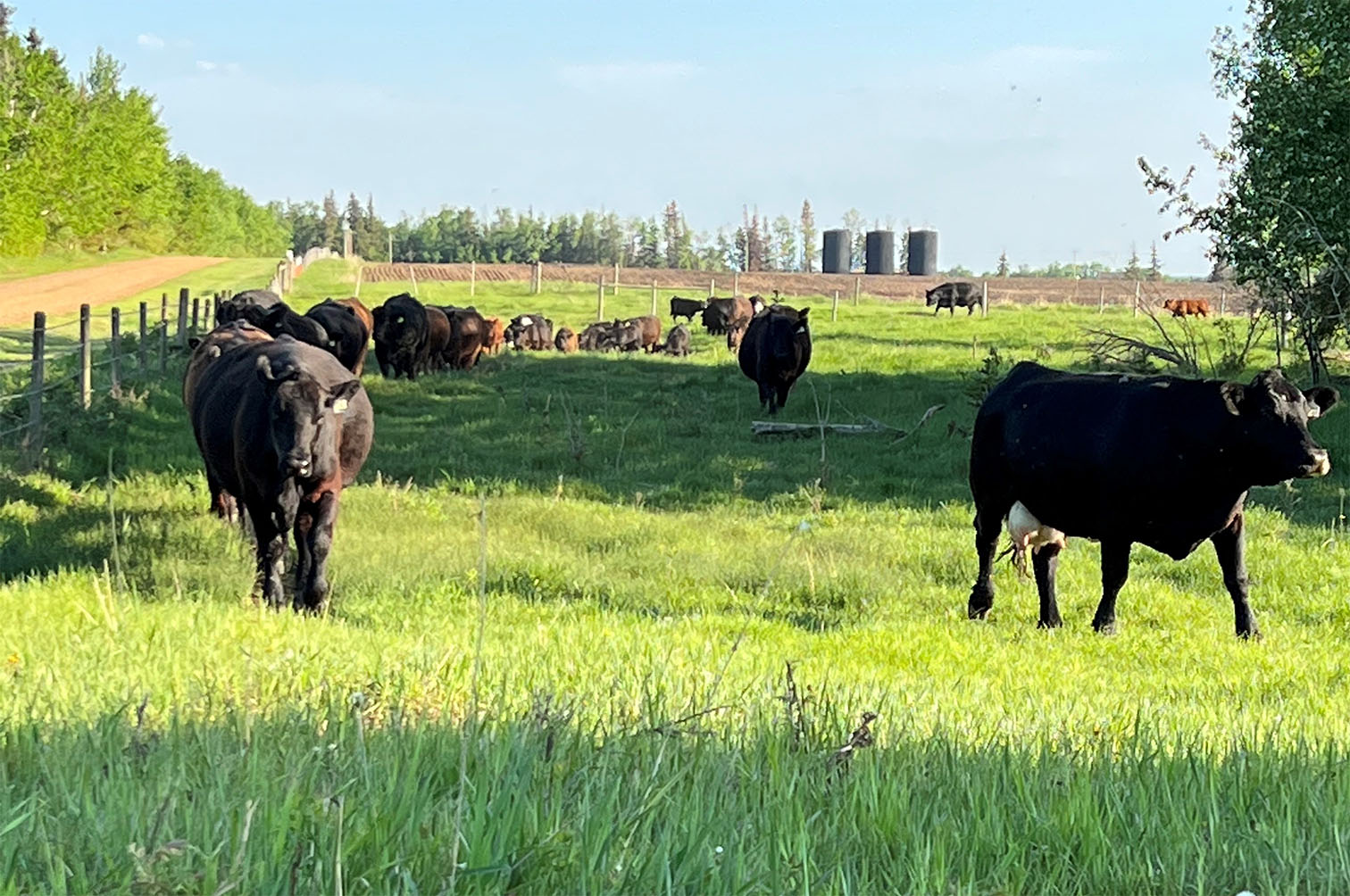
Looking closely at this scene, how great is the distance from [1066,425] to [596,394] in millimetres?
16859

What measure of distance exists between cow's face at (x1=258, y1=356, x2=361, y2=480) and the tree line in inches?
2135

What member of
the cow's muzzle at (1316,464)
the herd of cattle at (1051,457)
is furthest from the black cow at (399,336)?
the cow's muzzle at (1316,464)

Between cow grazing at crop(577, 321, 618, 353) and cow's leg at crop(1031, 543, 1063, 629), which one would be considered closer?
cow's leg at crop(1031, 543, 1063, 629)

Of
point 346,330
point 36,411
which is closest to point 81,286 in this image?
point 346,330

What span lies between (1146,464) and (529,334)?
33527mm

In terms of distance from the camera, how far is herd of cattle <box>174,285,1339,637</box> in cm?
962

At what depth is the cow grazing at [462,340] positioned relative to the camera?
3253 cm

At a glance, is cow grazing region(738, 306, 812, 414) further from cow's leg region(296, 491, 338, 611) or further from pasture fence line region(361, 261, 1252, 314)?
pasture fence line region(361, 261, 1252, 314)

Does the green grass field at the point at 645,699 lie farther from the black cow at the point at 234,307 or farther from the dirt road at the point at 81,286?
the dirt road at the point at 81,286

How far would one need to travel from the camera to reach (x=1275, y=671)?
26.5 feet

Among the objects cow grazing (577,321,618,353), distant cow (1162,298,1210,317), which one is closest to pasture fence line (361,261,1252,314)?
distant cow (1162,298,1210,317)

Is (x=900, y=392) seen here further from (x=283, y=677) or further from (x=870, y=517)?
(x=283, y=677)

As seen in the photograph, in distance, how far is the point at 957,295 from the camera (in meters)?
59.8

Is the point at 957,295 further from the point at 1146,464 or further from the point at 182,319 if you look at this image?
the point at 1146,464
